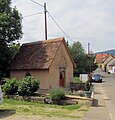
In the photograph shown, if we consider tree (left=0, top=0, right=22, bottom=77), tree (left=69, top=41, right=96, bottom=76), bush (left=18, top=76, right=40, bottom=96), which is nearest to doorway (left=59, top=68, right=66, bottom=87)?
tree (left=0, top=0, right=22, bottom=77)

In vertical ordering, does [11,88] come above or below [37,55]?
below

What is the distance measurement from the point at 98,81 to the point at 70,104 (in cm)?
3705

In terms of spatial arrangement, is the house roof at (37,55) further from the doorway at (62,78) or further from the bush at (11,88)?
the bush at (11,88)

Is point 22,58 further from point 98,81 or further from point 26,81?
point 98,81

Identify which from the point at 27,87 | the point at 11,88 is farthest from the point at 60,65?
the point at 27,87

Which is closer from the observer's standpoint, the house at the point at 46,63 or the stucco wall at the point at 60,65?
the house at the point at 46,63

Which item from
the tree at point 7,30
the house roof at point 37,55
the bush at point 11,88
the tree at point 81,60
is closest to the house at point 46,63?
the house roof at point 37,55

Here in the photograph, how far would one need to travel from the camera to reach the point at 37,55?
99.5 ft

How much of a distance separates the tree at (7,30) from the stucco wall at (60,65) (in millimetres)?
4729

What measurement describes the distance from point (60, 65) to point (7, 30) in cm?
613

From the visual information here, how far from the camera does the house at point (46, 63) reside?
2872 centimetres

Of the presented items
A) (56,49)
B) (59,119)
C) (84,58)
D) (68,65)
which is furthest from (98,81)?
(59,119)

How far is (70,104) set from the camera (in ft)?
66.3

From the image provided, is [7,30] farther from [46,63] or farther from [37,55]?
[46,63]
